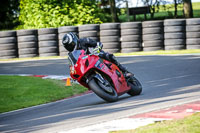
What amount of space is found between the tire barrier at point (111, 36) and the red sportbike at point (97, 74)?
10.0 meters

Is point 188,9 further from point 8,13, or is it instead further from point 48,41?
point 8,13

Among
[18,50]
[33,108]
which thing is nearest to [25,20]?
[18,50]

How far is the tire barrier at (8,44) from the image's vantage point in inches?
748

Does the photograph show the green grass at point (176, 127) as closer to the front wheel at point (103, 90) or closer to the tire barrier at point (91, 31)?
the front wheel at point (103, 90)

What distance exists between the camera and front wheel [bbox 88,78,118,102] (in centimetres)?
740

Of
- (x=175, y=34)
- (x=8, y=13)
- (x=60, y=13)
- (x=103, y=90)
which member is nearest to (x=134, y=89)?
(x=103, y=90)

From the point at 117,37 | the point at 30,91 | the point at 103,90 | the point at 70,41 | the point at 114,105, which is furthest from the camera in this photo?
the point at 117,37

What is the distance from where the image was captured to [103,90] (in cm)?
751

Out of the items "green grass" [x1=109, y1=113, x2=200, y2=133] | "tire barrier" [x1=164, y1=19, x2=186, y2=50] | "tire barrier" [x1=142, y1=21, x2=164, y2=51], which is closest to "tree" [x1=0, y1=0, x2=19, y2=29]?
"tire barrier" [x1=142, y1=21, x2=164, y2=51]

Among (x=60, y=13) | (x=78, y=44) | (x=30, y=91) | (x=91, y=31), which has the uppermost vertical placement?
(x=60, y=13)

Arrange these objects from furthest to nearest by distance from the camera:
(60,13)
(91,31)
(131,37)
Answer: (60,13) < (91,31) < (131,37)

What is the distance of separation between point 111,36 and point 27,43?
3.89 meters

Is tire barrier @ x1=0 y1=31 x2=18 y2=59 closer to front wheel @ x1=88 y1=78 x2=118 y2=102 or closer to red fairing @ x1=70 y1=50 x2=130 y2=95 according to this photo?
red fairing @ x1=70 y1=50 x2=130 y2=95

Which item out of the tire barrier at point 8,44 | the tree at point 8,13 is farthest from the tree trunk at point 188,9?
the tree at point 8,13
